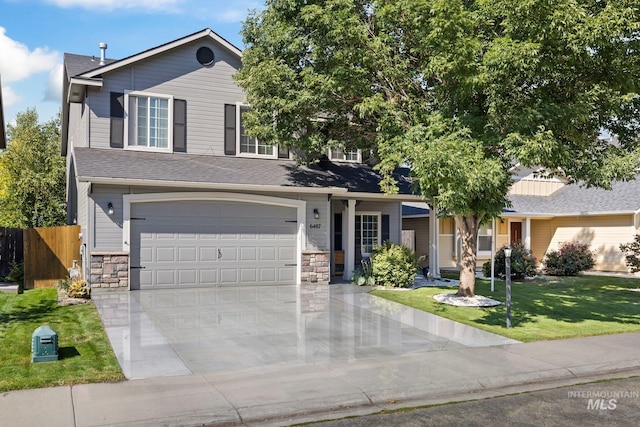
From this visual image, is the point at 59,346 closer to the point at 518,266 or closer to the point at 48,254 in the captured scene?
the point at 48,254

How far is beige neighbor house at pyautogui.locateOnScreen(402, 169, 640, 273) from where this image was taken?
920 inches

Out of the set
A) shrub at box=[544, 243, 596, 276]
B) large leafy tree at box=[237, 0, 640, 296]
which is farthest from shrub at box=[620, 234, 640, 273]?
large leafy tree at box=[237, 0, 640, 296]

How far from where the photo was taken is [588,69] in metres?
10.9

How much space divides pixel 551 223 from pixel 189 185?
18452 mm

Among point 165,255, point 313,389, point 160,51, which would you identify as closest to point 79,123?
point 160,51

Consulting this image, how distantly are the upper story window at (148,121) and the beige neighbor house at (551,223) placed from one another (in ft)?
37.1

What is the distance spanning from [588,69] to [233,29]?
34.8ft

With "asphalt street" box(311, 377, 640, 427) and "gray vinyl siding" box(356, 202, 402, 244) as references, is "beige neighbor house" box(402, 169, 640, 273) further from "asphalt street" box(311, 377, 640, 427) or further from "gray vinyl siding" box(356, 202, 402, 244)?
"asphalt street" box(311, 377, 640, 427)

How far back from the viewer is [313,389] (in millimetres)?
6957

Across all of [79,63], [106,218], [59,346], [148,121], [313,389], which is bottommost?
[313,389]

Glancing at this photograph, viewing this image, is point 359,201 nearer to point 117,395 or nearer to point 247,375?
point 247,375

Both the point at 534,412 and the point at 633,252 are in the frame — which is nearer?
the point at 534,412

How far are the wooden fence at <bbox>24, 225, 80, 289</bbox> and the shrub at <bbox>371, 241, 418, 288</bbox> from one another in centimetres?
925

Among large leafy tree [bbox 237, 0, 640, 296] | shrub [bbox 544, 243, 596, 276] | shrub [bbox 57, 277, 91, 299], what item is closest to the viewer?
large leafy tree [bbox 237, 0, 640, 296]
